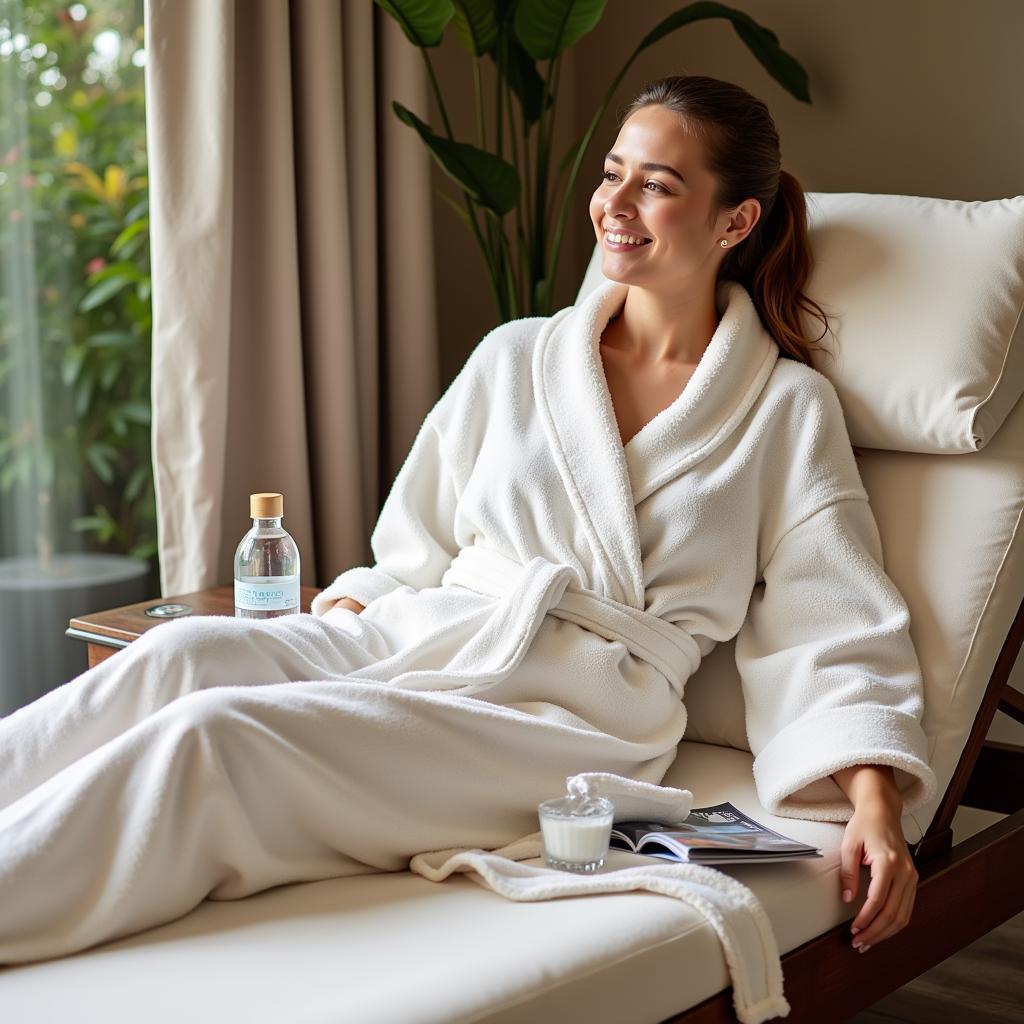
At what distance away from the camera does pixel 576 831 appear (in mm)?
1379

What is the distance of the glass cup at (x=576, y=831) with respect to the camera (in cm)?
138

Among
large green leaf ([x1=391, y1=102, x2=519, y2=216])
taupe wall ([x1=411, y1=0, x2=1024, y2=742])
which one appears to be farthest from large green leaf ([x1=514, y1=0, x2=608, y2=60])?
taupe wall ([x1=411, y1=0, x2=1024, y2=742])

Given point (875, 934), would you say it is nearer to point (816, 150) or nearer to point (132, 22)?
point (816, 150)

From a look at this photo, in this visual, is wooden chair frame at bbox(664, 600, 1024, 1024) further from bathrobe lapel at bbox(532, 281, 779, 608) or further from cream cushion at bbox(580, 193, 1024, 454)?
bathrobe lapel at bbox(532, 281, 779, 608)

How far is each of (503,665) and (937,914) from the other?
1.98ft

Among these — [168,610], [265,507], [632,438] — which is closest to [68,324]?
[168,610]

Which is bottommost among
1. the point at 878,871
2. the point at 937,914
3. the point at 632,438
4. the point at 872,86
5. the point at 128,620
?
the point at 937,914

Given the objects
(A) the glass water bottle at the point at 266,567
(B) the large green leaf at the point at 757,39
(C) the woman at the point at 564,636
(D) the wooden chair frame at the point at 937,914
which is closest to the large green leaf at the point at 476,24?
(B) the large green leaf at the point at 757,39

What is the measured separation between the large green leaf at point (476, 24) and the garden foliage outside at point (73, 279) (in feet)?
1.93

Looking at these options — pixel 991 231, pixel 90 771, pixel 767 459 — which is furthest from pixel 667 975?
pixel 991 231

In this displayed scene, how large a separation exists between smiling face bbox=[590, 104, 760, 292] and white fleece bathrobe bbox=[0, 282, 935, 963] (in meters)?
0.11

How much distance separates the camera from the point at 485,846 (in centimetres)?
148

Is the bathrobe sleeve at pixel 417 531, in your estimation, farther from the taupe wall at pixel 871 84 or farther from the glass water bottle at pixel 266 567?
the taupe wall at pixel 871 84

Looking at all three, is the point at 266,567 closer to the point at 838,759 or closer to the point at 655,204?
the point at 655,204
